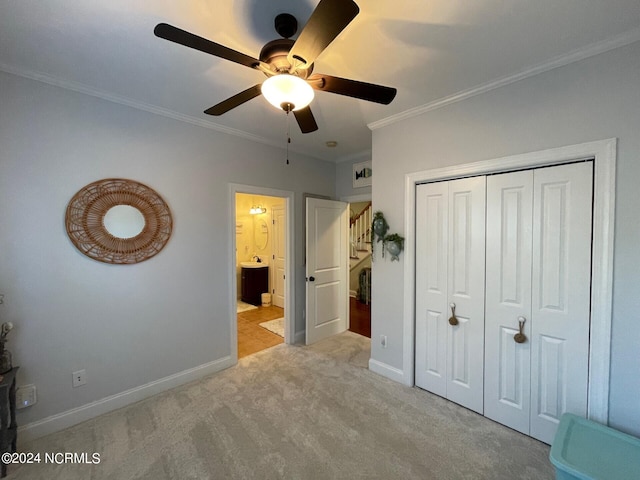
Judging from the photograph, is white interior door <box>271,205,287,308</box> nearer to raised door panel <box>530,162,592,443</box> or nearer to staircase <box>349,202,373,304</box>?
staircase <box>349,202,373,304</box>

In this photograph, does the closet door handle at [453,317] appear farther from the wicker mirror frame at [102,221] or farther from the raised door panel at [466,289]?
the wicker mirror frame at [102,221]

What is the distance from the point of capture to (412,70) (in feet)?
6.31

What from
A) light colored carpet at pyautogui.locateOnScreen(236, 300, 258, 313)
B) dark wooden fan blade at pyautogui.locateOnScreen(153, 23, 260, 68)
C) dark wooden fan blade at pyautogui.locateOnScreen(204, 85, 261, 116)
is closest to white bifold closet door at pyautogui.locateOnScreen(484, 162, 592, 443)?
dark wooden fan blade at pyautogui.locateOnScreen(204, 85, 261, 116)

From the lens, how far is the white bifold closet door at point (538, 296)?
5.87ft

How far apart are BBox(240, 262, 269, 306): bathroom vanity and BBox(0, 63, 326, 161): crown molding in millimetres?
2879

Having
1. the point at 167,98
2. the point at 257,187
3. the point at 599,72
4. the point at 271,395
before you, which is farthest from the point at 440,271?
the point at 167,98

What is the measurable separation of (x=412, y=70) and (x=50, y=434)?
12.2ft

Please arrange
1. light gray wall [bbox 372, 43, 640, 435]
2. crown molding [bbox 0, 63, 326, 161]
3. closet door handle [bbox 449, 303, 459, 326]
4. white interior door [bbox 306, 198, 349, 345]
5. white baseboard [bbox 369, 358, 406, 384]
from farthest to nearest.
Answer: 1. white interior door [bbox 306, 198, 349, 345]
2. white baseboard [bbox 369, 358, 406, 384]
3. closet door handle [bbox 449, 303, 459, 326]
4. crown molding [bbox 0, 63, 326, 161]
5. light gray wall [bbox 372, 43, 640, 435]

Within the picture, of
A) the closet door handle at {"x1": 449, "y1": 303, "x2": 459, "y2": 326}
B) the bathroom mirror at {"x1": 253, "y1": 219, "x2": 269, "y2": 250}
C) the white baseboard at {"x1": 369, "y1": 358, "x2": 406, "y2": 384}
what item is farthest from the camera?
the bathroom mirror at {"x1": 253, "y1": 219, "x2": 269, "y2": 250}

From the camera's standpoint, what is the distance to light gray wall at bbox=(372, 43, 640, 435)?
5.26 feet

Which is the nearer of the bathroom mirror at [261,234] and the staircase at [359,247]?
the bathroom mirror at [261,234]

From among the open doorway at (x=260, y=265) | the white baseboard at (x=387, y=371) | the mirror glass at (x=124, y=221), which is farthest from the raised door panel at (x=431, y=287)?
the mirror glass at (x=124, y=221)

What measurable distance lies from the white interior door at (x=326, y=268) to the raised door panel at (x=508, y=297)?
6.79 feet

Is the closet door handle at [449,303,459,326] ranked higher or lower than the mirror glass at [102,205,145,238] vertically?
lower
